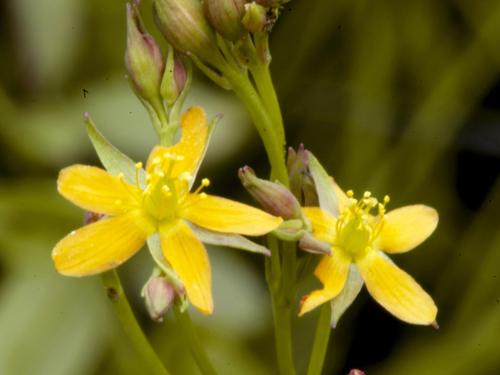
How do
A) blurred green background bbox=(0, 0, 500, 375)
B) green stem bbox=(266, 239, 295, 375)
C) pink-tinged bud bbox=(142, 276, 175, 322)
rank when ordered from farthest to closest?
blurred green background bbox=(0, 0, 500, 375)
green stem bbox=(266, 239, 295, 375)
pink-tinged bud bbox=(142, 276, 175, 322)

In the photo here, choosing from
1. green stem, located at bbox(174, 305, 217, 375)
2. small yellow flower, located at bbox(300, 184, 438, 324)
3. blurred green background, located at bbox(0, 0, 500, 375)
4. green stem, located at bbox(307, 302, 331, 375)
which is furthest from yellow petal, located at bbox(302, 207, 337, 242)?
blurred green background, located at bbox(0, 0, 500, 375)

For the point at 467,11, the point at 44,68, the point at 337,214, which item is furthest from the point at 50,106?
the point at 467,11

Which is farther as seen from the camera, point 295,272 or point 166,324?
point 166,324

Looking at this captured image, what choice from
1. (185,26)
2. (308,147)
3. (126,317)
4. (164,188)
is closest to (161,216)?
(164,188)

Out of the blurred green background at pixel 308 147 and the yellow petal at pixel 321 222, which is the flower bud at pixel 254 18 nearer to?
the yellow petal at pixel 321 222

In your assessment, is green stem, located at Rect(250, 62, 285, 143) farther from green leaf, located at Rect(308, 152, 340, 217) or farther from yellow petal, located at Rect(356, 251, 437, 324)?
yellow petal, located at Rect(356, 251, 437, 324)

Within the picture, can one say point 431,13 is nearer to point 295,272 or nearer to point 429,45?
point 429,45
